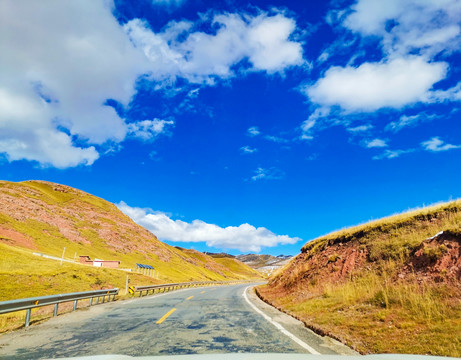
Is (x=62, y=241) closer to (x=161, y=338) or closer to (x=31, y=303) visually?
(x=31, y=303)

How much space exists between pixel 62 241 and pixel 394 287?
237ft

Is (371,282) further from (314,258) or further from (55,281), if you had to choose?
(55,281)

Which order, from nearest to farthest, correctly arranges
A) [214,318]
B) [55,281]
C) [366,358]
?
[366,358] → [214,318] → [55,281]

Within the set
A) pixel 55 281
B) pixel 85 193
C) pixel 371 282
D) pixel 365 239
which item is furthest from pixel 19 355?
pixel 85 193

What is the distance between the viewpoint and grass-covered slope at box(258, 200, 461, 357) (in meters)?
6.18

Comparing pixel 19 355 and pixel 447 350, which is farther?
pixel 19 355

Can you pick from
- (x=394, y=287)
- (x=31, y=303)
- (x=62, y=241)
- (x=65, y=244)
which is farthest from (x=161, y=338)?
(x=62, y=241)

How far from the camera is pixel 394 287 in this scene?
9062 mm

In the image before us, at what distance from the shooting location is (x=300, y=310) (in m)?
11.0

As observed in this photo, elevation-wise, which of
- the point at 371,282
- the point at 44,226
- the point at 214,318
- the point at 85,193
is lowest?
the point at 214,318

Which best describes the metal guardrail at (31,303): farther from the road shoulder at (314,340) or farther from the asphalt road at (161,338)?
the road shoulder at (314,340)

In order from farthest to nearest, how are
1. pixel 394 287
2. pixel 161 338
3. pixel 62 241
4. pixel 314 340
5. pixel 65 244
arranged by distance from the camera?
pixel 62 241, pixel 65 244, pixel 394 287, pixel 314 340, pixel 161 338

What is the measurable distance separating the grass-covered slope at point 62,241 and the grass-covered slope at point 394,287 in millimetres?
27609

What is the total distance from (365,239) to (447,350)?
10120 millimetres
